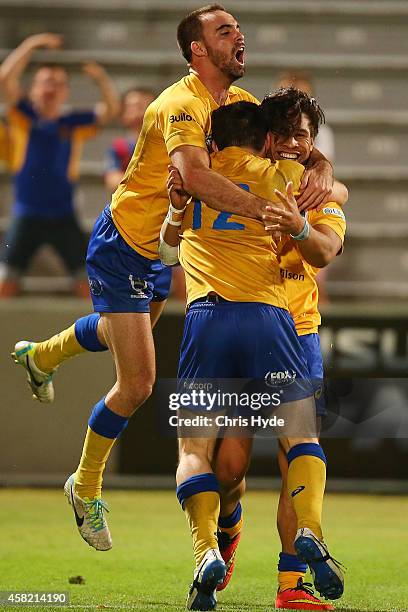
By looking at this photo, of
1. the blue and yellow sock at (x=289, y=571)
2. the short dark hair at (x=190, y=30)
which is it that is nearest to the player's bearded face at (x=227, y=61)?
the short dark hair at (x=190, y=30)

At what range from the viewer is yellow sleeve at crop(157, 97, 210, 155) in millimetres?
4395

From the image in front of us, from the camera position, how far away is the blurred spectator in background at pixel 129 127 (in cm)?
909

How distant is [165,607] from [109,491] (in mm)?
4102

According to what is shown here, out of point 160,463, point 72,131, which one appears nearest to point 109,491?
point 160,463

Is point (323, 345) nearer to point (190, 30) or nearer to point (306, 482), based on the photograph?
point (190, 30)

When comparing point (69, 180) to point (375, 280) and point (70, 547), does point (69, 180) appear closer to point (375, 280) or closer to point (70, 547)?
point (375, 280)

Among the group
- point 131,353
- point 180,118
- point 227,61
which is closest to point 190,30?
point 227,61

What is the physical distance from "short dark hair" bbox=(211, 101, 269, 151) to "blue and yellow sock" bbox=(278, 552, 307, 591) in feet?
4.88

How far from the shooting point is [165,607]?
425 cm

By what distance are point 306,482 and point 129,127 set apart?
5.71 metres

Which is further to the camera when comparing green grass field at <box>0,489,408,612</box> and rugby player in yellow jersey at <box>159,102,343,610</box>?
green grass field at <box>0,489,408,612</box>

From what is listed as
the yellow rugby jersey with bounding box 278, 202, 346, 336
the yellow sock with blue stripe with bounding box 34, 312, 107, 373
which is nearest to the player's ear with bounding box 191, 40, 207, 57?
the yellow rugby jersey with bounding box 278, 202, 346, 336

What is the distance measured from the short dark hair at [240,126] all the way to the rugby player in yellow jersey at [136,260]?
7.0 inches

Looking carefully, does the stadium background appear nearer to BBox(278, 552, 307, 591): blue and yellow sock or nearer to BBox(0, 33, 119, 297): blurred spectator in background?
BBox(278, 552, 307, 591): blue and yellow sock
